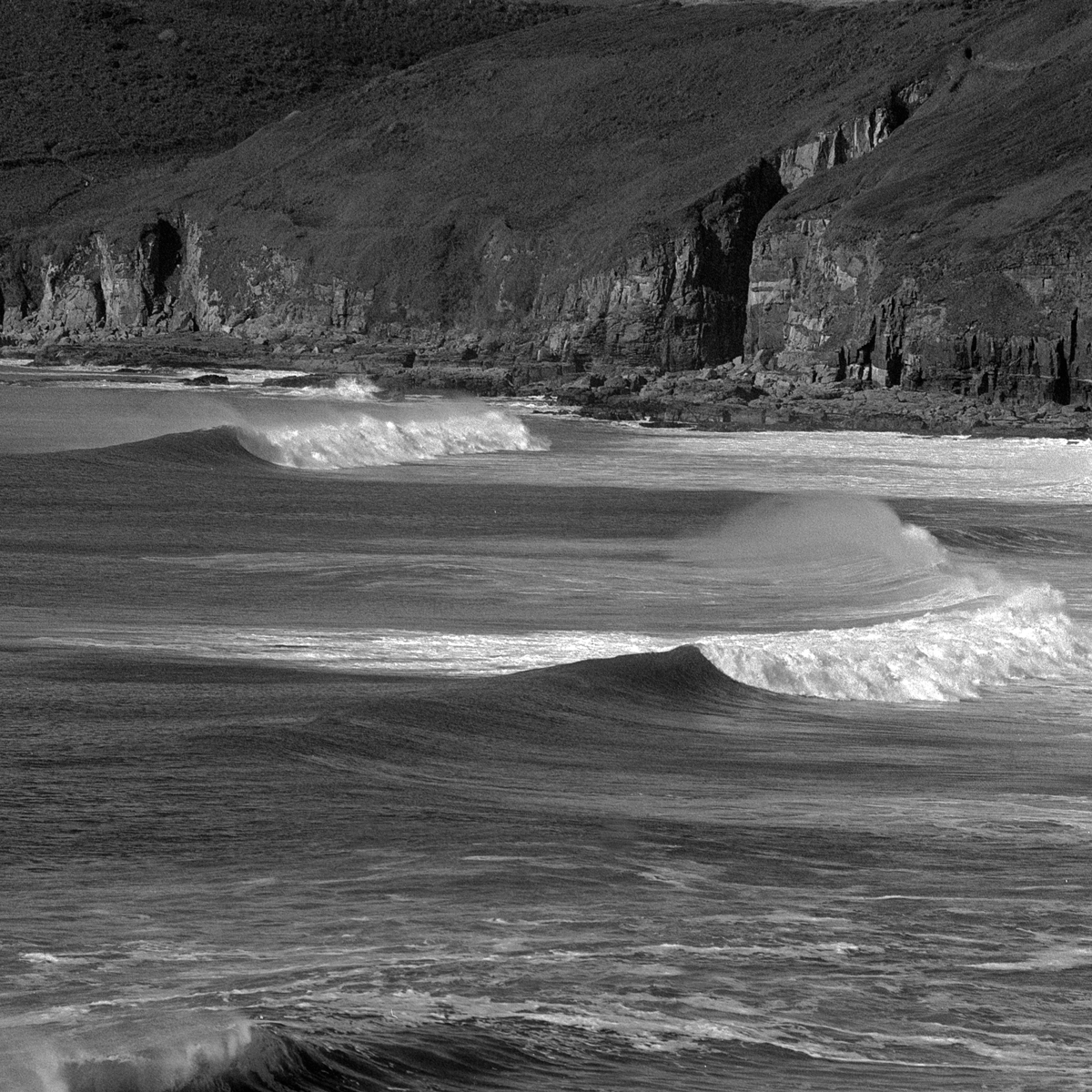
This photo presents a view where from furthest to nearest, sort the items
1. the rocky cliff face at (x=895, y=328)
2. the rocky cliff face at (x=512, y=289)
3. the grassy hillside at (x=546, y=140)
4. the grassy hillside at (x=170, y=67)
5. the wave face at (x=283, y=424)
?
the grassy hillside at (x=170, y=67) → the grassy hillside at (x=546, y=140) → the rocky cliff face at (x=512, y=289) → the rocky cliff face at (x=895, y=328) → the wave face at (x=283, y=424)

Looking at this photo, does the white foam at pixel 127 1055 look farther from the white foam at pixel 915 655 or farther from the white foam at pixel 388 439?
the white foam at pixel 388 439

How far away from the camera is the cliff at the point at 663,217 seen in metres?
64.9

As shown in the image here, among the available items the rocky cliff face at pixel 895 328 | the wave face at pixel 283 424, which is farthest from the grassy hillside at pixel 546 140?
the wave face at pixel 283 424

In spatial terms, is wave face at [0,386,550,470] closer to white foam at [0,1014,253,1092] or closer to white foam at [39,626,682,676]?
white foam at [39,626,682,676]

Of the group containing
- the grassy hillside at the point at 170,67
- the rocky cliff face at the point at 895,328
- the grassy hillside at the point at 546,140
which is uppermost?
the grassy hillside at the point at 170,67

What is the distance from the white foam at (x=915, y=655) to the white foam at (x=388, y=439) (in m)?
Result: 23.1

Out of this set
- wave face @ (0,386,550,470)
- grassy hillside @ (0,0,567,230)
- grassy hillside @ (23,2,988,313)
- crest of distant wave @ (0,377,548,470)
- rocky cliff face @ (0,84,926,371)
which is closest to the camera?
crest of distant wave @ (0,377,548,470)

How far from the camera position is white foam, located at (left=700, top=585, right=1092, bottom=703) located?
16984 mm

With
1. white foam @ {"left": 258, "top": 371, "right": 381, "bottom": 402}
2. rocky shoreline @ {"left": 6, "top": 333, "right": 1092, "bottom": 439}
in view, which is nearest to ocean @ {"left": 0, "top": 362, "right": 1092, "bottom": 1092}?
rocky shoreline @ {"left": 6, "top": 333, "right": 1092, "bottom": 439}

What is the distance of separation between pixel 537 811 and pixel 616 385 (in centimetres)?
5991

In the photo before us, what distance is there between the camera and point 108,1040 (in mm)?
6957

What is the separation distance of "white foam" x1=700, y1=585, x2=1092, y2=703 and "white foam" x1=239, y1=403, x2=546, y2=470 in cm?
2315

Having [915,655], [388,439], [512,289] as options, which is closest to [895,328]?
[388,439]

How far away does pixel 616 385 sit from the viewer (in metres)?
70.9
